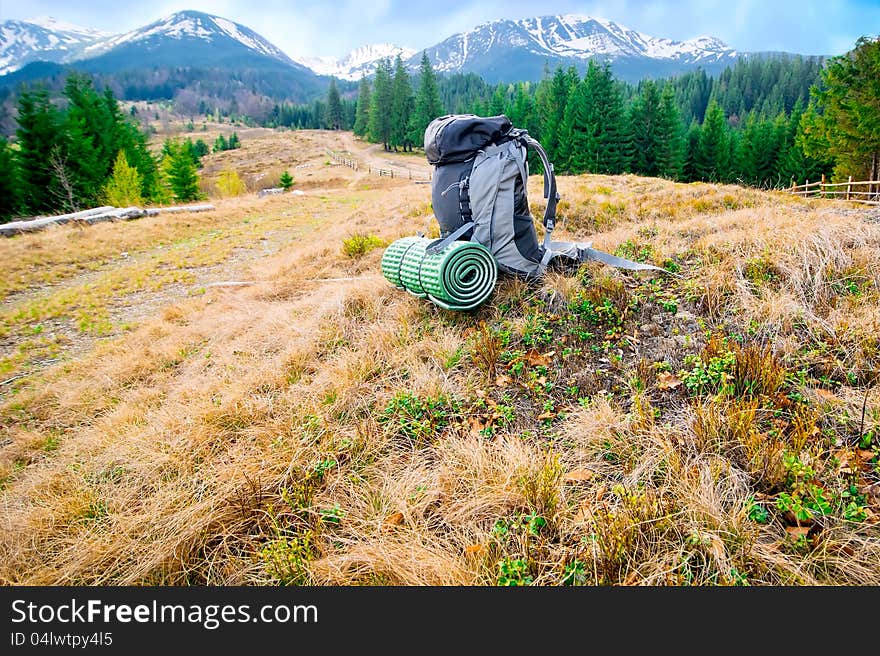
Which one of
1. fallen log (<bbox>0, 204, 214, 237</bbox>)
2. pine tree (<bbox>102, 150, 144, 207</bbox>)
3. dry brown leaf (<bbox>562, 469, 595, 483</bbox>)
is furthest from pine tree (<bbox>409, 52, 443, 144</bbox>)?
dry brown leaf (<bbox>562, 469, 595, 483</bbox>)

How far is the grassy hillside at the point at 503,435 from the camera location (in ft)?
6.11

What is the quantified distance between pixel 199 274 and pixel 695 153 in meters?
49.4

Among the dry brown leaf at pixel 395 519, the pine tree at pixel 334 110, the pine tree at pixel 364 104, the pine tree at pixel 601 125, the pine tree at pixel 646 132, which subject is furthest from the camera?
the pine tree at pixel 334 110

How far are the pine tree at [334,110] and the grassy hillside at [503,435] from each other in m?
107

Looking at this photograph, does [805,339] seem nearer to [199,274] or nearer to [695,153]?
[199,274]

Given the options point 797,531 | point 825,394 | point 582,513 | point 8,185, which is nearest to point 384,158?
point 8,185

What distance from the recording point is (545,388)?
3021mm

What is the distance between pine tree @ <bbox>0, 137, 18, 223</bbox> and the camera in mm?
26062

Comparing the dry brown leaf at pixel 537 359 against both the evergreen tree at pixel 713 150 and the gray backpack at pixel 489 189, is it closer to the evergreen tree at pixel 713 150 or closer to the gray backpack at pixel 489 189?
the gray backpack at pixel 489 189

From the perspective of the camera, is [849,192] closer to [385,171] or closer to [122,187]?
[385,171]

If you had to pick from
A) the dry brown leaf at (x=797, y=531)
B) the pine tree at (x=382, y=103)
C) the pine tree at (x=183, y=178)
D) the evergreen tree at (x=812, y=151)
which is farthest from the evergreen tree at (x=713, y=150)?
the dry brown leaf at (x=797, y=531)

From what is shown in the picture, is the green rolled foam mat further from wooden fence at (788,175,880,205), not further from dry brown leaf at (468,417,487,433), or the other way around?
wooden fence at (788,175,880,205)

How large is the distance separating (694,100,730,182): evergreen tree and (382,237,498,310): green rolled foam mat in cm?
4832

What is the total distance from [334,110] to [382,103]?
4112cm
